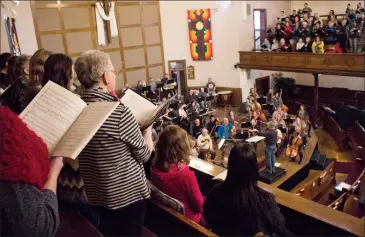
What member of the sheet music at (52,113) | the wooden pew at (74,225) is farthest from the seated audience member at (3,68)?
the sheet music at (52,113)

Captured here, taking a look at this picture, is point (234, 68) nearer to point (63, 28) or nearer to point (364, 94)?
point (364, 94)

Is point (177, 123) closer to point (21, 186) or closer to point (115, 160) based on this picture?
point (115, 160)

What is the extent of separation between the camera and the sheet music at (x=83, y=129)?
Answer: 134cm

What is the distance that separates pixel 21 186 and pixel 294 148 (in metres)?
7.68

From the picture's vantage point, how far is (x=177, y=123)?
9992 millimetres

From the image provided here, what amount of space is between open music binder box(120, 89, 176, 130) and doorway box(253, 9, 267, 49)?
13.5 m

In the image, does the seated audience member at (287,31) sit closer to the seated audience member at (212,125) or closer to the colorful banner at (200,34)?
the colorful banner at (200,34)

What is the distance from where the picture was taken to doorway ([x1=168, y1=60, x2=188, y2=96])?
1518cm

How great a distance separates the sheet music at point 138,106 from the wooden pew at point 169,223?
609 mm

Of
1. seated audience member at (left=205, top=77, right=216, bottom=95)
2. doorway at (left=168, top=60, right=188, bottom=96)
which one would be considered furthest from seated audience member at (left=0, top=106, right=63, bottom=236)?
doorway at (left=168, top=60, right=188, bottom=96)

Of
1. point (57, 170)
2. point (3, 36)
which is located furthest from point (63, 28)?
point (57, 170)

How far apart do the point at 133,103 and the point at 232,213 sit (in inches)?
37.0

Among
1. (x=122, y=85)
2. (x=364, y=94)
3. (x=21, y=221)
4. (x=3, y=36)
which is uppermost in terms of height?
(x=3, y=36)

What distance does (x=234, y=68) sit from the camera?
47.4 ft
